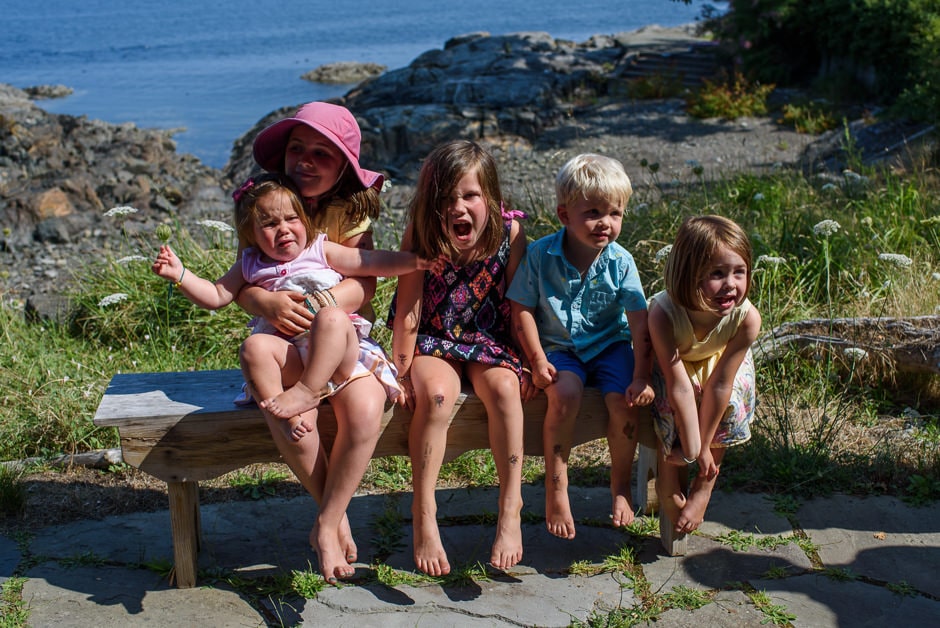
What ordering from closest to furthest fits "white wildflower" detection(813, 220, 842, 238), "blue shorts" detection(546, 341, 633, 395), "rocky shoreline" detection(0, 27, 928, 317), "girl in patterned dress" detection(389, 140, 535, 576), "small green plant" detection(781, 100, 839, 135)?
"girl in patterned dress" detection(389, 140, 535, 576) < "blue shorts" detection(546, 341, 633, 395) < "white wildflower" detection(813, 220, 842, 238) < "rocky shoreline" detection(0, 27, 928, 317) < "small green plant" detection(781, 100, 839, 135)

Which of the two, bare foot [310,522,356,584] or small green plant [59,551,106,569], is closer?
bare foot [310,522,356,584]

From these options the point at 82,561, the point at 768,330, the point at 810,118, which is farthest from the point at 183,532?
the point at 810,118

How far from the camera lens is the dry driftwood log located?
451cm

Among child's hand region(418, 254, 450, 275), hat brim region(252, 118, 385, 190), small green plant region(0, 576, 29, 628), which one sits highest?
hat brim region(252, 118, 385, 190)

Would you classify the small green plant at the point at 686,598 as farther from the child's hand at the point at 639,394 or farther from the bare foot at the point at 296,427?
the bare foot at the point at 296,427

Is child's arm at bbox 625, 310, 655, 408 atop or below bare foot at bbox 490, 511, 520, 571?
atop

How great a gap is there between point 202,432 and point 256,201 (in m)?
0.82

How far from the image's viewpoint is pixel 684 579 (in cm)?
336

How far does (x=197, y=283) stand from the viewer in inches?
126

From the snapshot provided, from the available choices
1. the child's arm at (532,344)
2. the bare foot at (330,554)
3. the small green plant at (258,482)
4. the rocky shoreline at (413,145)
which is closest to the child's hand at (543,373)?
the child's arm at (532,344)

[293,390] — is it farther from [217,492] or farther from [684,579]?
[684,579]

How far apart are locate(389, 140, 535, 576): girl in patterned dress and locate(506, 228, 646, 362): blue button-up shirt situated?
96 millimetres

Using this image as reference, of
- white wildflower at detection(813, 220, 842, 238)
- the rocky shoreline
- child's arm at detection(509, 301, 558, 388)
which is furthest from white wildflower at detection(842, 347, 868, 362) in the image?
the rocky shoreline

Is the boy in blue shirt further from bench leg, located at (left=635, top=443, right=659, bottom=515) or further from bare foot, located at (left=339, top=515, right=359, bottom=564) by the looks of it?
bare foot, located at (left=339, top=515, right=359, bottom=564)
